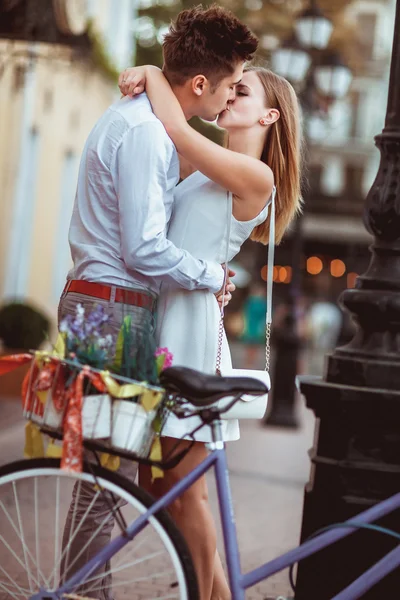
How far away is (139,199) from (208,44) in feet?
1.78

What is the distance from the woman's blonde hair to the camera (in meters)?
3.84

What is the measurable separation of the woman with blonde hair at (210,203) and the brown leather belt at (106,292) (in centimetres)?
13

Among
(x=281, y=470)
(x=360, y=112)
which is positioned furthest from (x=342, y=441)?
(x=360, y=112)

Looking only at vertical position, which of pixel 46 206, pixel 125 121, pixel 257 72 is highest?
pixel 46 206

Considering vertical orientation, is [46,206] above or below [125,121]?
above

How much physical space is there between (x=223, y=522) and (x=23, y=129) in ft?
40.6

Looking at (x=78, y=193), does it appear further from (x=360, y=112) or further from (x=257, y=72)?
(x=360, y=112)

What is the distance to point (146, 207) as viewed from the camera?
11.3 ft

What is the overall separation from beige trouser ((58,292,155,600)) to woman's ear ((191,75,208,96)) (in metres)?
0.72

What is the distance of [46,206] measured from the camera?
17562 mm

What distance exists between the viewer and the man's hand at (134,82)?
364 cm

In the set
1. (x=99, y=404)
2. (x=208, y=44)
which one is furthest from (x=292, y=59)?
(x=99, y=404)

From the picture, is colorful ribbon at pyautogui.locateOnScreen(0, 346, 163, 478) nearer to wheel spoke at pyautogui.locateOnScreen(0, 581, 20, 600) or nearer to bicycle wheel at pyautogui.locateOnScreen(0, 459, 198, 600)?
bicycle wheel at pyautogui.locateOnScreen(0, 459, 198, 600)

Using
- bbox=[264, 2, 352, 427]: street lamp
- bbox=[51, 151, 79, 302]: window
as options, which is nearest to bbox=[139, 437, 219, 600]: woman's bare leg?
bbox=[264, 2, 352, 427]: street lamp
